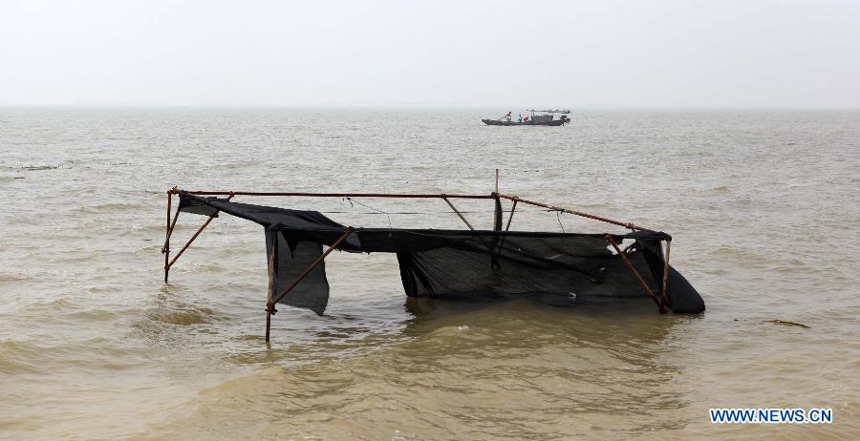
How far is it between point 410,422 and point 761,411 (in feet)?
13.2

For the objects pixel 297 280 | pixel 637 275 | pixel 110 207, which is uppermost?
pixel 637 275

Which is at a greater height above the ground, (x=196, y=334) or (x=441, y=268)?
(x=441, y=268)

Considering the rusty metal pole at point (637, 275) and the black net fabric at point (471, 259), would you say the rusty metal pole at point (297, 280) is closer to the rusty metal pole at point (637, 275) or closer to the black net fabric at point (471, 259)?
the black net fabric at point (471, 259)

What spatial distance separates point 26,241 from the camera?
720 inches

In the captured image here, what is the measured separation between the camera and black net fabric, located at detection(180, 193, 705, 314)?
1097 centimetres

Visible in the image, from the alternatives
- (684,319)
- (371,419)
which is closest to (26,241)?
(371,419)

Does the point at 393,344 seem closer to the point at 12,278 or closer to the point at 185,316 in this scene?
the point at 185,316

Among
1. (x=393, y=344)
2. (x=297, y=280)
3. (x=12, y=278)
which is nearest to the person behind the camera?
(x=297, y=280)

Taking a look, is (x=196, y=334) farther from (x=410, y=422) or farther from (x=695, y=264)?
(x=695, y=264)

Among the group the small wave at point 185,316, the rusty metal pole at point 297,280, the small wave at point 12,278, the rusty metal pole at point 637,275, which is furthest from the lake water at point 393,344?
the rusty metal pole at point 297,280

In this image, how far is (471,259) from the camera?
11.9m

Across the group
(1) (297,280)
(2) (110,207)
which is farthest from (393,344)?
(2) (110,207)

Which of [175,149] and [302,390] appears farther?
[175,149]

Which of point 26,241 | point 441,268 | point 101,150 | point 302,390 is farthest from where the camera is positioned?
point 101,150
